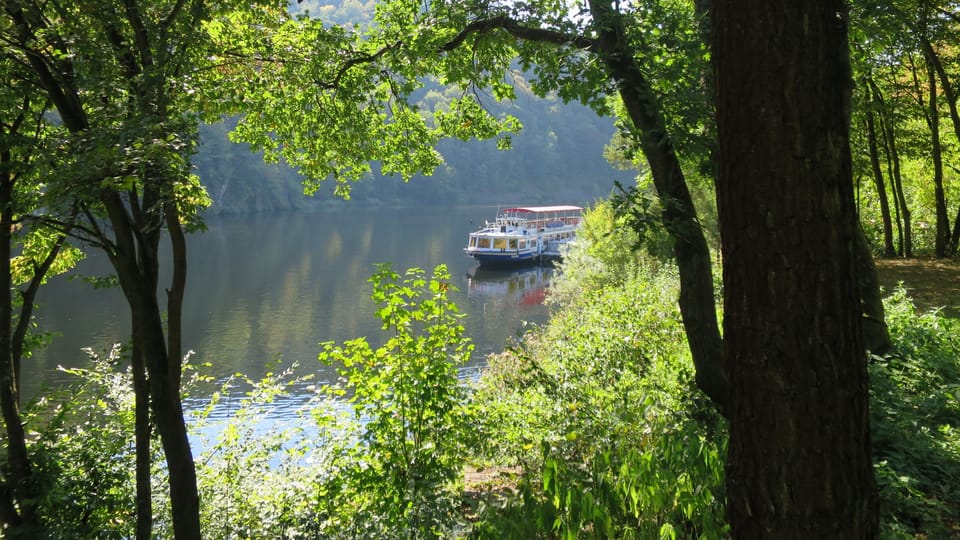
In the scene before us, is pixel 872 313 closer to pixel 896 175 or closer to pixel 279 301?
pixel 896 175

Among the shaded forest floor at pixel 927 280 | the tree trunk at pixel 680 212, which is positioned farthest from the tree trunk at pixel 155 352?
the shaded forest floor at pixel 927 280

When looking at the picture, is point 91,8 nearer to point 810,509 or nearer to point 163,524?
point 163,524

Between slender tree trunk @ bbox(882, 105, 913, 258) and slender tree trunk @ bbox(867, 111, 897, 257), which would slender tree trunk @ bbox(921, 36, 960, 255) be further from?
slender tree trunk @ bbox(867, 111, 897, 257)

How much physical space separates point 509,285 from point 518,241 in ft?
20.7

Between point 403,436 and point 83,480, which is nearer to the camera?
point 403,436

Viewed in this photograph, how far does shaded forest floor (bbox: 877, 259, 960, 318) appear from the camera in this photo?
28.7 ft

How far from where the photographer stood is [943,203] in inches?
506

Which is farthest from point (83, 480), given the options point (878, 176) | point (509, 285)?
point (509, 285)

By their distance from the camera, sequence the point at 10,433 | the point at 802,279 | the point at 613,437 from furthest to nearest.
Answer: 1. the point at 10,433
2. the point at 613,437
3. the point at 802,279

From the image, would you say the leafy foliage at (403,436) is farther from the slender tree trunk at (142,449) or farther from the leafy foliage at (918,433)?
the leafy foliage at (918,433)

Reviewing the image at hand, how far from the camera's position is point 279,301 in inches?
970

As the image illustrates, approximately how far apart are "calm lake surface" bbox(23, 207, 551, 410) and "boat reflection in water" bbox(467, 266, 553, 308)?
0.05m

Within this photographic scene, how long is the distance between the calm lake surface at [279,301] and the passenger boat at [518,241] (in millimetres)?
1146

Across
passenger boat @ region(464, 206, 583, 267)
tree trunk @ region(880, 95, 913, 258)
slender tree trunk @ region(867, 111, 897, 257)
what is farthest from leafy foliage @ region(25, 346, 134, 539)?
passenger boat @ region(464, 206, 583, 267)
